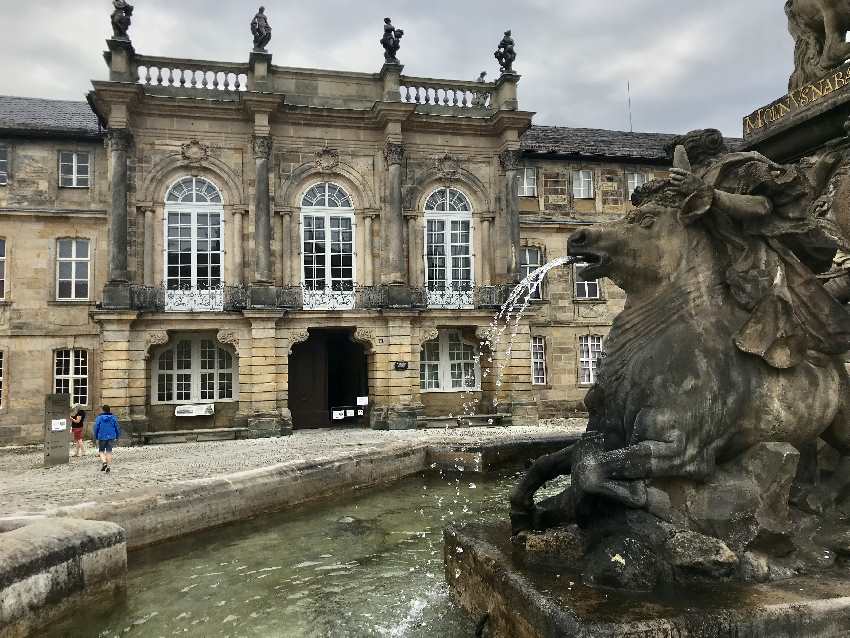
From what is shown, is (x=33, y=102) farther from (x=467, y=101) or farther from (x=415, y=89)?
(x=467, y=101)

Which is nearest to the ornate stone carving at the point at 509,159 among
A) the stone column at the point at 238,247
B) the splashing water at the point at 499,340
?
the splashing water at the point at 499,340

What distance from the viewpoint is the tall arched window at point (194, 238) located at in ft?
73.2

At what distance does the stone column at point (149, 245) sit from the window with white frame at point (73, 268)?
9.33 ft

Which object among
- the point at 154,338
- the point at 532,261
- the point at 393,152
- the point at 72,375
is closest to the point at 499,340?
the point at 532,261

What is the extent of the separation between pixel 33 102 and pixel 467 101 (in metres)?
17.3

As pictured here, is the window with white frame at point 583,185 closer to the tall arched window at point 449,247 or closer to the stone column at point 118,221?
the tall arched window at point 449,247

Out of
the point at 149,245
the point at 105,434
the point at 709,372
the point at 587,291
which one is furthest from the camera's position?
the point at 587,291

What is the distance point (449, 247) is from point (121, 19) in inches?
526

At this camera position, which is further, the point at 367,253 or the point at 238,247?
the point at 367,253

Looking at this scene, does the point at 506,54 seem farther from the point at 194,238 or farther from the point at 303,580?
the point at 303,580

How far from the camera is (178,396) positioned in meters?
22.5

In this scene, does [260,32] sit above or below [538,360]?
above

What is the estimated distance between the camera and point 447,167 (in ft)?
80.8

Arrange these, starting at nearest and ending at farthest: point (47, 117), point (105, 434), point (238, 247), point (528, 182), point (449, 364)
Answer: point (105, 434) → point (238, 247) → point (47, 117) → point (449, 364) → point (528, 182)
